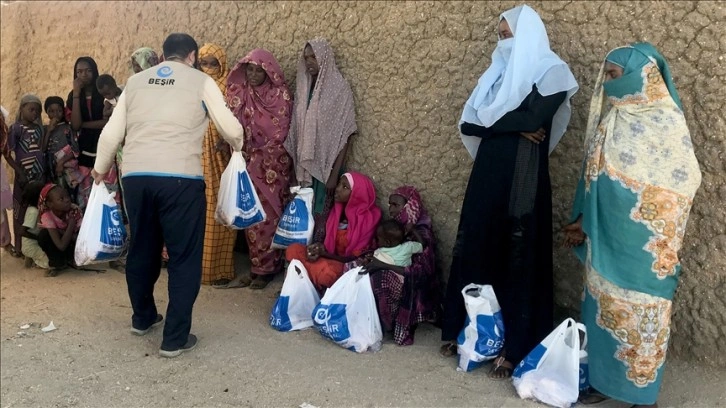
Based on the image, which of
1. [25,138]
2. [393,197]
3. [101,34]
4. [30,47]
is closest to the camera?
[393,197]

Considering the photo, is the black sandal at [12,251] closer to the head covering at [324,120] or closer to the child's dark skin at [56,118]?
the child's dark skin at [56,118]

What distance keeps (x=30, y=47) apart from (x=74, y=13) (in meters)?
1.07

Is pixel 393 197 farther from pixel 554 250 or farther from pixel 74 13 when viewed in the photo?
pixel 74 13

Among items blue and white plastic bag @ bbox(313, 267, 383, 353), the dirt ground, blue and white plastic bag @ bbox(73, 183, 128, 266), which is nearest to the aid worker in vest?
blue and white plastic bag @ bbox(73, 183, 128, 266)

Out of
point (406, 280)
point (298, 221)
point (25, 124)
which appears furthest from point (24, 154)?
point (406, 280)

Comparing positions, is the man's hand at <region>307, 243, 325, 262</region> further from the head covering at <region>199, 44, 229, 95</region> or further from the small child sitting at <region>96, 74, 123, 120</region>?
the small child sitting at <region>96, 74, 123, 120</region>

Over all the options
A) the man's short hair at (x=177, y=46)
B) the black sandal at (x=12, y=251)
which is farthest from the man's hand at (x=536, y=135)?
the black sandal at (x=12, y=251)

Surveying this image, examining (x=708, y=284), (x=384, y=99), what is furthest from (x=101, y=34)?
(x=708, y=284)

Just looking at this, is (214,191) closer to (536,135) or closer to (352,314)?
(352,314)

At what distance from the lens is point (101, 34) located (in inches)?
278

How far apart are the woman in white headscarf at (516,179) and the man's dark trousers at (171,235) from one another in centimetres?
146

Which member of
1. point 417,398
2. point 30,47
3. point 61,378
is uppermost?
point 30,47

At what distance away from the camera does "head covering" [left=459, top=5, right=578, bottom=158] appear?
3.28 m

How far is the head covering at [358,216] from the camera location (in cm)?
429
